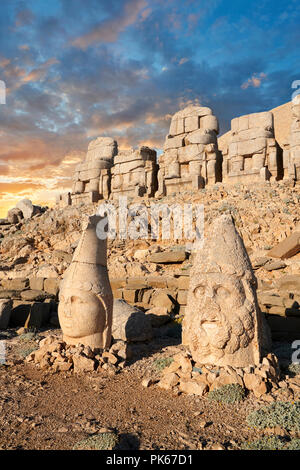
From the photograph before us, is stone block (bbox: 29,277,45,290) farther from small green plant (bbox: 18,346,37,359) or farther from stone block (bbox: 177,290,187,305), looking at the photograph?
small green plant (bbox: 18,346,37,359)

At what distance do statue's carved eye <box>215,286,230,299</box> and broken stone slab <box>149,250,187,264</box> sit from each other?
27.8ft

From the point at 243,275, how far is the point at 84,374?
292cm

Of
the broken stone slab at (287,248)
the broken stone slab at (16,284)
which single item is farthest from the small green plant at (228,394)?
the broken stone slab at (16,284)

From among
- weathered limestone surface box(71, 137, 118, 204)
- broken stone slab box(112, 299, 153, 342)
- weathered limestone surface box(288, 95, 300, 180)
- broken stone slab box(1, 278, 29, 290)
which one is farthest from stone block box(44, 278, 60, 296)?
weathered limestone surface box(288, 95, 300, 180)

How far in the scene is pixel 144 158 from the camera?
21828mm

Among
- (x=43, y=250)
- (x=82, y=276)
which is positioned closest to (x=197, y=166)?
(x=43, y=250)

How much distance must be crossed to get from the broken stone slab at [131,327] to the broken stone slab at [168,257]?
5722 mm

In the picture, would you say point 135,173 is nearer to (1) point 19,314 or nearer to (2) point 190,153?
(2) point 190,153

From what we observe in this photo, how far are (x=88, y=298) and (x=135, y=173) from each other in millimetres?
16612

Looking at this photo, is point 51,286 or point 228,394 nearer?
point 228,394

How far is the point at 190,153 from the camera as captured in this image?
64.3 feet

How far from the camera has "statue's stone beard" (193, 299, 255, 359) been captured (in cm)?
475

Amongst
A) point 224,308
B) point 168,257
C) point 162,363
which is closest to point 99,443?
point 224,308

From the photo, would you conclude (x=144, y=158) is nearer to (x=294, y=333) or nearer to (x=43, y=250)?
(x=43, y=250)
